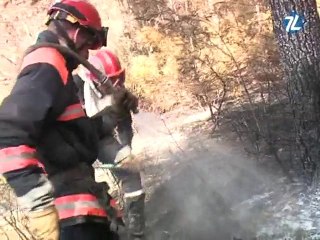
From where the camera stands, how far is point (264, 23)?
11.3m

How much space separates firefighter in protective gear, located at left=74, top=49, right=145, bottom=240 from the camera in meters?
3.70

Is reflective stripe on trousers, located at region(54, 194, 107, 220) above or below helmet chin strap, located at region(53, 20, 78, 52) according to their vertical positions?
below

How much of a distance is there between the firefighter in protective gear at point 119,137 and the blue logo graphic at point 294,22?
1407 millimetres

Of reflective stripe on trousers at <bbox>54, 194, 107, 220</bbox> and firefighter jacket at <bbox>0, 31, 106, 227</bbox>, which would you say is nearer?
firefighter jacket at <bbox>0, 31, 106, 227</bbox>

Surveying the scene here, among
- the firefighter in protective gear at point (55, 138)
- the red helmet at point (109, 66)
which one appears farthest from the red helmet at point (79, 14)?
the red helmet at point (109, 66)

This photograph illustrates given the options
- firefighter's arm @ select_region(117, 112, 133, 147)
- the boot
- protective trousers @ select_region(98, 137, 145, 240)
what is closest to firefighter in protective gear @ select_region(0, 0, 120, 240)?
protective trousers @ select_region(98, 137, 145, 240)

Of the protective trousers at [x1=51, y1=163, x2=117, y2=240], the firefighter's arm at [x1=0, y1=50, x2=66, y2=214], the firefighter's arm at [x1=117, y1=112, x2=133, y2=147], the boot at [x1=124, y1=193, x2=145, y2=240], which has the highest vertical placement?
the firefighter's arm at [x1=0, y1=50, x2=66, y2=214]

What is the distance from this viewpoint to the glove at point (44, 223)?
2727 millimetres

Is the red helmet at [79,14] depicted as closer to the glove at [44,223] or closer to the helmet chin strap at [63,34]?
the helmet chin strap at [63,34]

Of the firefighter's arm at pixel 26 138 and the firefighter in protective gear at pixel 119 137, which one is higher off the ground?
the firefighter's arm at pixel 26 138

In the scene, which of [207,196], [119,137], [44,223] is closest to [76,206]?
Answer: [44,223]

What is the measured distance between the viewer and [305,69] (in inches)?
181

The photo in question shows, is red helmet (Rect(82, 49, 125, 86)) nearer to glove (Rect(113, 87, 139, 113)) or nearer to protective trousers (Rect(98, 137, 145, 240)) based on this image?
protective trousers (Rect(98, 137, 145, 240))

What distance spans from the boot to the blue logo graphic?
1788 millimetres
